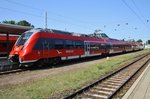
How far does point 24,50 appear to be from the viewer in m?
19.7

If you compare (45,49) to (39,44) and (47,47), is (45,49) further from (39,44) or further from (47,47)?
(39,44)

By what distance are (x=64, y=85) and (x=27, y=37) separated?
921cm

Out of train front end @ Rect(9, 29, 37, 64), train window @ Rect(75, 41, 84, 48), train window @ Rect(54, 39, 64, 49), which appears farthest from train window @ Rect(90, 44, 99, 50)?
train front end @ Rect(9, 29, 37, 64)

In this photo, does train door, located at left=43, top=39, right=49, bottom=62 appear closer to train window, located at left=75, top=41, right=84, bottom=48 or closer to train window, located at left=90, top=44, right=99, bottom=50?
train window, located at left=75, top=41, right=84, bottom=48

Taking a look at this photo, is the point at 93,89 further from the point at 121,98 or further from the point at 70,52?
the point at 70,52

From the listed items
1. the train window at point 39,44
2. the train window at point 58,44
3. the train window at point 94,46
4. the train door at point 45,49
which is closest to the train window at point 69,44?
the train window at point 58,44

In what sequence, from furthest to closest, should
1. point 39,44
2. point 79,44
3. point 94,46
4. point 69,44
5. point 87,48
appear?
point 94,46 → point 87,48 → point 79,44 → point 69,44 → point 39,44

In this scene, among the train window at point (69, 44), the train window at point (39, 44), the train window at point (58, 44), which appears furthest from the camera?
the train window at point (69, 44)

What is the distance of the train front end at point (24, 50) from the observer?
19.5m

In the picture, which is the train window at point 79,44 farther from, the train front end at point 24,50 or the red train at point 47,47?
the train front end at point 24,50

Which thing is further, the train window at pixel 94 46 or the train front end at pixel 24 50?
the train window at pixel 94 46

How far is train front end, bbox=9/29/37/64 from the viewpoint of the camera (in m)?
19.5

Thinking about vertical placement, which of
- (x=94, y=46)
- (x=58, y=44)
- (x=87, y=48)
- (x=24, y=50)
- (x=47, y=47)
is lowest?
(x=24, y=50)

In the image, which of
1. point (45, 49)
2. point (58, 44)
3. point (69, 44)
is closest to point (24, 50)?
point (45, 49)
